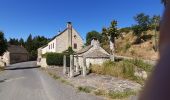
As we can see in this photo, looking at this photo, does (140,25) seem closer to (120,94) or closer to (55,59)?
(55,59)

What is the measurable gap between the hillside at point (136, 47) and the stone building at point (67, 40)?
31.4ft

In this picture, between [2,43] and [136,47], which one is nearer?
[2,43]

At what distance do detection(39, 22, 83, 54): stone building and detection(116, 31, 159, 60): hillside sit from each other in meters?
9.56

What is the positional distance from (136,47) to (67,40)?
15496 millimetres

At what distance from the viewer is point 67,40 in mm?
67562

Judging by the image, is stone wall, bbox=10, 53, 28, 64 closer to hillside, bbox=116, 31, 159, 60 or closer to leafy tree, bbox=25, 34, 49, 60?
leafy tree, bbox=25, 34, 49, 60

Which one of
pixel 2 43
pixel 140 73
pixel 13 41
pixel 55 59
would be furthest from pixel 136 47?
pixel 13 41

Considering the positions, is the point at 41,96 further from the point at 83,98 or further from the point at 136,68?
the point at 136,68

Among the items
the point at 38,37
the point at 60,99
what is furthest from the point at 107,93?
the point at 38,37

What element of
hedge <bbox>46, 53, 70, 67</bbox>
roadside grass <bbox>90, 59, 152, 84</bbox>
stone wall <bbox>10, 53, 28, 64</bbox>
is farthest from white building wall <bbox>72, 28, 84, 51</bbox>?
roadside grass <bbox>90, 59, 152, 84</bbox>

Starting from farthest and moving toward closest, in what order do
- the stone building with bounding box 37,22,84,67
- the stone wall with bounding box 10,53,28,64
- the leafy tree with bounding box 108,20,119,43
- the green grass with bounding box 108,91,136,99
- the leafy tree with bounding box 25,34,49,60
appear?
the leafy tree with bounding box 25,34,49,60 → the stone wall with bounding box 10,53,28,64 → the stone building with bounding box 37,22,84,67 → the leafy tree with bounding box 108,20,119,43 → the green grass with bounding box 108,91,136,99

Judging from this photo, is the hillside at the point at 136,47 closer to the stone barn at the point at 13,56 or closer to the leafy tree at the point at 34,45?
the stone barn at the point at 13,56

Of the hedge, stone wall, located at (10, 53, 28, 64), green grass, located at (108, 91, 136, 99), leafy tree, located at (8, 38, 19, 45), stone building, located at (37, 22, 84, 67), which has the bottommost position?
green grass, located at (108, 91, 136, 99)

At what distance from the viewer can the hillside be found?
64688 millimetres
